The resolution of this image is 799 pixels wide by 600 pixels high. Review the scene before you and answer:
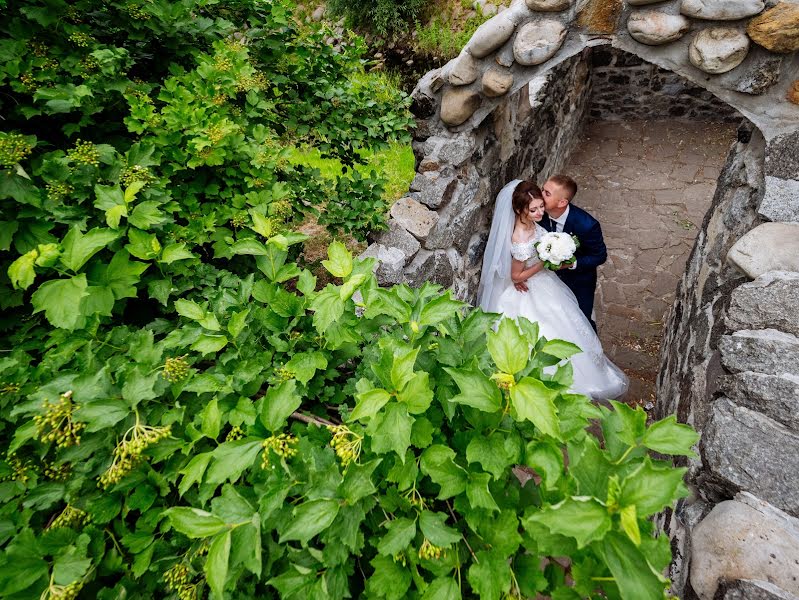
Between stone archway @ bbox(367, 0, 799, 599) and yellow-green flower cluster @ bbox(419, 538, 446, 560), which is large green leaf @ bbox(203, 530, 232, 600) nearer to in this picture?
yellow-green flower cluster @ bbox(419, 538, 446, 560)

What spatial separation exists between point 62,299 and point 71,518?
0.50 meters

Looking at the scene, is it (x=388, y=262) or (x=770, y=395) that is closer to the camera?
(x=770, y=395)

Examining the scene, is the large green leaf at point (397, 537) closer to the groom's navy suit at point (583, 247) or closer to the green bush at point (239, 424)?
the green bush at point (239, 424)

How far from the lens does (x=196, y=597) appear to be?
35.5 inches

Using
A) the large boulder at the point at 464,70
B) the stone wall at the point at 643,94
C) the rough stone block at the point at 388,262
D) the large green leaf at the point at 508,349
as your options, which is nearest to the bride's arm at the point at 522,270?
the rough stone block at the point at 388,262

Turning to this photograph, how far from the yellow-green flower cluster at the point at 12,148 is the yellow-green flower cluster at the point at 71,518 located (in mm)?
954

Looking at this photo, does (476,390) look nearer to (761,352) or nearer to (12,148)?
(12,148)

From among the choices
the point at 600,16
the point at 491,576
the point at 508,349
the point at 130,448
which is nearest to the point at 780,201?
the point at 600,16

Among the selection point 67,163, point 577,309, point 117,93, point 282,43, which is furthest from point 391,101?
point 577,309

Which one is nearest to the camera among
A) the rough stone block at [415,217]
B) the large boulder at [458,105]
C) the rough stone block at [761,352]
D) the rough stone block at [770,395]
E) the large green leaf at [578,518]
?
the large green leaf at [578,518]

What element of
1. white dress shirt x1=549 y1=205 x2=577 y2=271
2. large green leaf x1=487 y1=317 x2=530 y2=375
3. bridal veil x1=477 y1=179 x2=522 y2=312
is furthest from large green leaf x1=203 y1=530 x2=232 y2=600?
white dress shirt x1=549 y1=205 x2=577 y2=271

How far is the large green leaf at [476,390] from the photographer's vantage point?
→ 810 millimetres

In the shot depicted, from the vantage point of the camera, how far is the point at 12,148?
1185 mm

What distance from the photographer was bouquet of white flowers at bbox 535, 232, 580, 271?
127 inches
